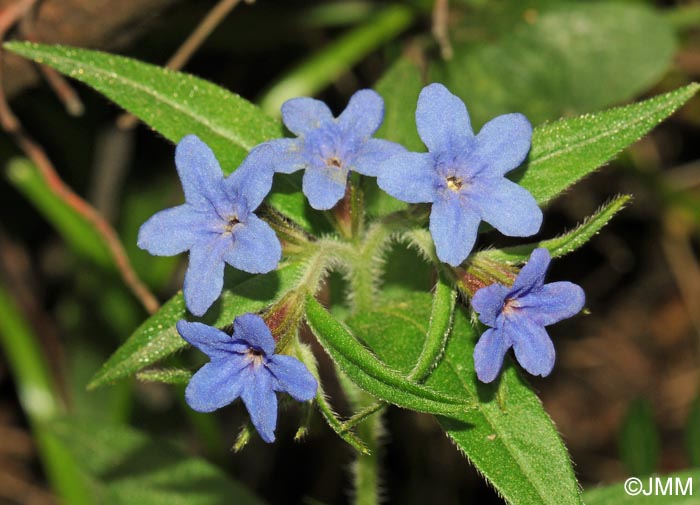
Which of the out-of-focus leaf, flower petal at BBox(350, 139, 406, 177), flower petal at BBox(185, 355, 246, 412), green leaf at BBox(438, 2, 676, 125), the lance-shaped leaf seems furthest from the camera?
green leaf at BBox(438, 2, 676, 125)

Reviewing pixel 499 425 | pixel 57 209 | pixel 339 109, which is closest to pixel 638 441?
pixel 499 425

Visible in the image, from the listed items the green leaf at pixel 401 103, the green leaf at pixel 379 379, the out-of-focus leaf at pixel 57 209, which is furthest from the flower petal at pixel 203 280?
the out-of-focus leaf at pixel 57 209

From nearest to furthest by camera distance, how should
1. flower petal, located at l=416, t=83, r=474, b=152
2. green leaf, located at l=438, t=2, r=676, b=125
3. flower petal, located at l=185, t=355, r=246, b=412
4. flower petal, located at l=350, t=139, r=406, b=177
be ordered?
1. flower petal, located at l=185, t=355, r=246, b=412
2. flower petal, located at l=416, t=83, r=474, b=152
3. flower petal, located at l=350, t=139, r=406, b=177
4. green leaf, located at l=438, t=2, r=676, b=125

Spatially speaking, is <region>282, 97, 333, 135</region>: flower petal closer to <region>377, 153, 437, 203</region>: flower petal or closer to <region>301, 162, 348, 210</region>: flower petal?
<region>301, 162, 348, 210</region>: flower petal

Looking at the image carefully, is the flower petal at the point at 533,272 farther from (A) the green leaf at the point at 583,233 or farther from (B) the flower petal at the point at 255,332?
(B) the flower petal at the point at 255,332

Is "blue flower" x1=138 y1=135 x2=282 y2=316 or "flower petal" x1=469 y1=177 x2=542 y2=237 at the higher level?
"blue flower" x1=138 y1=135 x2=282 y2=316

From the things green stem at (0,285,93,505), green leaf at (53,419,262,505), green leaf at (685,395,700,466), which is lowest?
green leaf at (685,395,700,466)

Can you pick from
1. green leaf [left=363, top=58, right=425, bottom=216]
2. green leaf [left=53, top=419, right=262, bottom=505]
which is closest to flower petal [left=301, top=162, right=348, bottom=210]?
green leaf [left=363, top=58, right=425, bottom=216]

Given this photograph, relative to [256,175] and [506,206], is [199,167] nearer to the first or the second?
[256,175]
